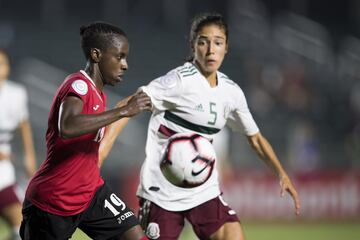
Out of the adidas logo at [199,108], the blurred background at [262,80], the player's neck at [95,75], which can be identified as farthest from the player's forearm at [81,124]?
the blurred background at [262,80]

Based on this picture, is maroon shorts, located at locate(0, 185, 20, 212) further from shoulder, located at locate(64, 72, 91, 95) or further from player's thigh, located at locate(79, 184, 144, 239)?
shoulder, located at locate(64, 72, 91, 95)

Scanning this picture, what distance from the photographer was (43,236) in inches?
192

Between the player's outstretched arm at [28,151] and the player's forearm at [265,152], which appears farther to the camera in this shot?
the player's outstretched arm at [28,151]

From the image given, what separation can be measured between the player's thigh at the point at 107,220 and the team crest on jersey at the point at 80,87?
80 centimetres

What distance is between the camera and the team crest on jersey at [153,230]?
18.3 feet

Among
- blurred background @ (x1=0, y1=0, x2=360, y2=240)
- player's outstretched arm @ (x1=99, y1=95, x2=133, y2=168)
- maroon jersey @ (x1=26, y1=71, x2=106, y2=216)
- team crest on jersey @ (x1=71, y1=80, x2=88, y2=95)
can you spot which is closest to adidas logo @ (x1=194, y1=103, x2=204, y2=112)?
player's outstretched arm @ (x1=99, y1=95, x2=133, y2=168)

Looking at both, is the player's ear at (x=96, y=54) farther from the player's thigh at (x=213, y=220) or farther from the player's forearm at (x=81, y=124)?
the player's thigh at (x=213, y=220)

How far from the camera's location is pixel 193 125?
18.5ft

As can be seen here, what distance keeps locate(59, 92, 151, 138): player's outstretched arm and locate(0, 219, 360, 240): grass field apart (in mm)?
5933

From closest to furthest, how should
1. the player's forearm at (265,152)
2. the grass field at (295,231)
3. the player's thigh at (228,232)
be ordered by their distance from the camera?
the player's thigh at (228,232), the player's forearm at (265,152), the grass field at (295,231)

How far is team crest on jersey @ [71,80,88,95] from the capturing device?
15.1 ft

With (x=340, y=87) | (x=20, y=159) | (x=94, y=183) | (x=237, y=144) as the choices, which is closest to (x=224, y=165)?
(x=237, y=144)

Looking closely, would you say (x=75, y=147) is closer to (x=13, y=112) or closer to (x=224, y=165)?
(x=13, y=112)

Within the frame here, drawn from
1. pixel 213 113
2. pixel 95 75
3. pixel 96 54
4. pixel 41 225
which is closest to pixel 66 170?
pixel 41 225
